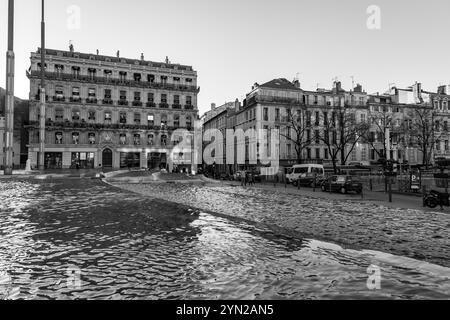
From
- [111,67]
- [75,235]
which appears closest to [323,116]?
[111,67]

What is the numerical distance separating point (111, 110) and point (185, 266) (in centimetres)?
5891

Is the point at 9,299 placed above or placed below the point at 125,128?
below

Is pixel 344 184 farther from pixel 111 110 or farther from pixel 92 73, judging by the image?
pixel 92 73

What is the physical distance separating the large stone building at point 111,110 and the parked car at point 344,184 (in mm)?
40628

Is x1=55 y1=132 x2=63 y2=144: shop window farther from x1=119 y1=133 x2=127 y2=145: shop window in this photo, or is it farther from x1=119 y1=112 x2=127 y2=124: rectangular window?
x1=119 y1=112 x2=127 y2=124: rectangular window

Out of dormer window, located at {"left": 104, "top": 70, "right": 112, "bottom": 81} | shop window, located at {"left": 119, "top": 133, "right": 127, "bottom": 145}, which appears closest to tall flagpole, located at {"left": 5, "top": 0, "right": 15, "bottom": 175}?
shop window, located at {"left": 119, "top": 133, "right": 127, "bottom": 145}

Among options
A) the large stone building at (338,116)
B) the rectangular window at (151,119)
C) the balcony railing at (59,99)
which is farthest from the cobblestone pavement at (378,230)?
the balcony railing at (59,99)

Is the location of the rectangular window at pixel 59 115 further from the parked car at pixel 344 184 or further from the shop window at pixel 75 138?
the parked car at pixel 344 184

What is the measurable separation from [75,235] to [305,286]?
5183 millimetres

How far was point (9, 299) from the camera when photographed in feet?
12.5

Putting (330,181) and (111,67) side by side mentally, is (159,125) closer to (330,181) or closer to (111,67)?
(111,67)

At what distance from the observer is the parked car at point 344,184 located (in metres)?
23.1

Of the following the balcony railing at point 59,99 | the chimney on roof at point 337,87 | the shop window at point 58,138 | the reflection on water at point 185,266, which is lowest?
the reflection on water at point 185,266

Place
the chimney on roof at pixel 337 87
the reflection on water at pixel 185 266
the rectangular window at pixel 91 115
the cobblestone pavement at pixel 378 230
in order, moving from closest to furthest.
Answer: the reflection on water at pixel 185 266
the cobblestone pavement at pixel 378 230
the rectangular window at pixel 91 115
the chimney on roof at pixel 337 87
